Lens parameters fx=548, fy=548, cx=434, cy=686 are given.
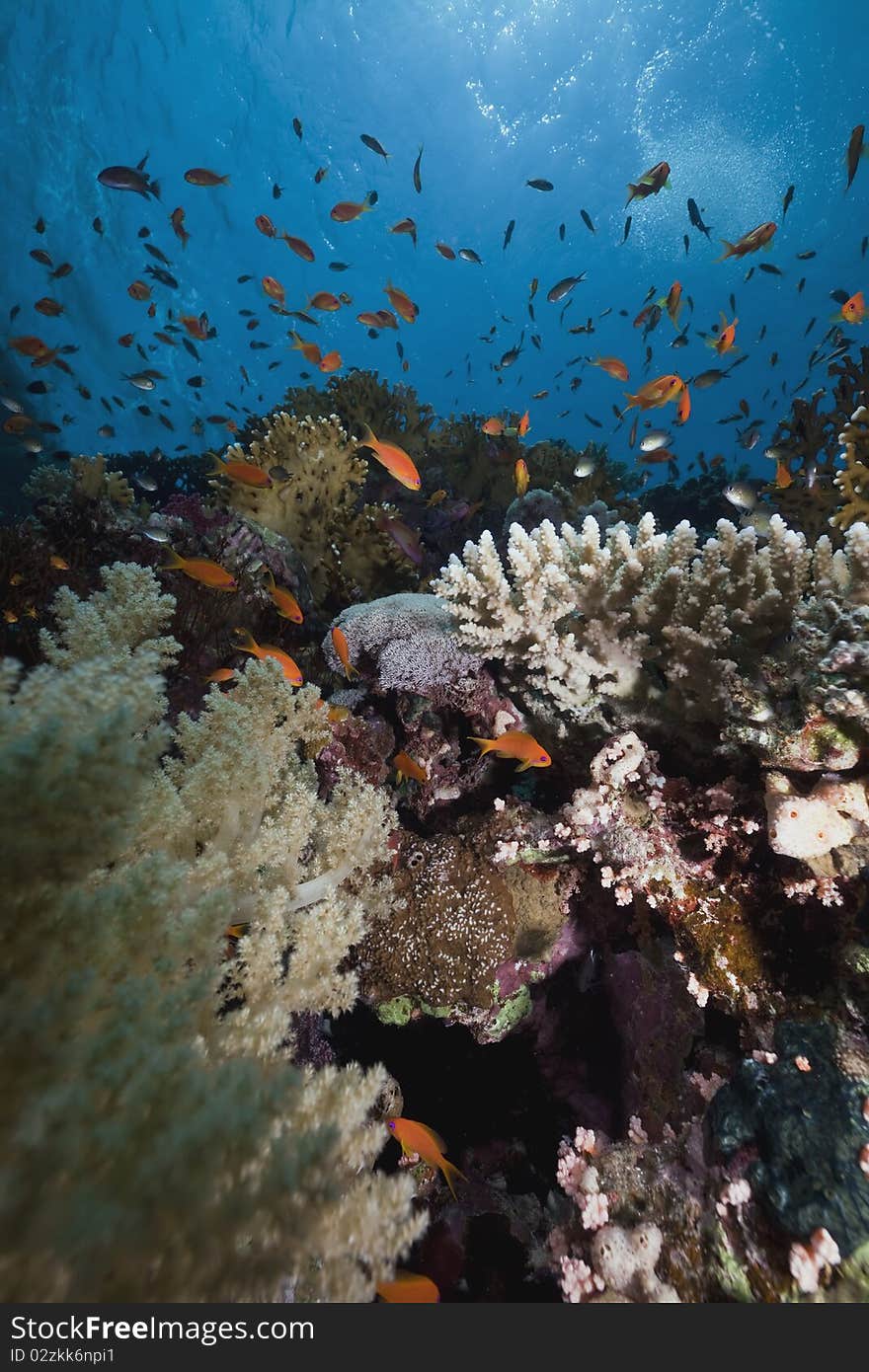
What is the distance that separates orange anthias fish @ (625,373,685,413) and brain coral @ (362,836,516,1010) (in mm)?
5015

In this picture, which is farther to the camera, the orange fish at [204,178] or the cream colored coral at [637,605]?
the orange fish at [204,178]

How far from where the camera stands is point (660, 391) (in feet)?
18.2

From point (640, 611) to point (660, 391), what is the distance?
3771mm

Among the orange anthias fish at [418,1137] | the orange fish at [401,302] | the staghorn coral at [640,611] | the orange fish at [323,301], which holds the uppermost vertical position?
the orange fish at [323,301]

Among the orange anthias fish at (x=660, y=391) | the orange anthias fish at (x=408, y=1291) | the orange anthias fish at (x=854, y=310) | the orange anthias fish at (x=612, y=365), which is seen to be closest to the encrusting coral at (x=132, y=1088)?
the orange anthias fish at (x=408, y=1291)

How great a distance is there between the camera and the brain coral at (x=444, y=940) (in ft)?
9.82

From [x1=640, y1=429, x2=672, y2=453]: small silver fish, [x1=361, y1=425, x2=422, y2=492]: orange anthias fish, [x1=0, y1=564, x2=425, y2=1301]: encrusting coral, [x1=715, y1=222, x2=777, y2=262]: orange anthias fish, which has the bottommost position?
[x1=0, y1=564, x2=425, y2=1301]: encrusting coral

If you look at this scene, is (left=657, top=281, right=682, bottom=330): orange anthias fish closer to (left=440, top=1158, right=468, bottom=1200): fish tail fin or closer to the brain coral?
the brain coral

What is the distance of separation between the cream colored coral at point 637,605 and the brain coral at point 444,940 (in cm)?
118

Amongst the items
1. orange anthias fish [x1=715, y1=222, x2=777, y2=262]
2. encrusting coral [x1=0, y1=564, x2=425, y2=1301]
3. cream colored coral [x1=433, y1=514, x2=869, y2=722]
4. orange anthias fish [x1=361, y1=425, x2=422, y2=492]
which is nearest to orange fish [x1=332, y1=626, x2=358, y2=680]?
cream colored coral [x1=433, y1=514, x2=869, y2=722]

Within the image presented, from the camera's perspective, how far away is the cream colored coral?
2.74 meters

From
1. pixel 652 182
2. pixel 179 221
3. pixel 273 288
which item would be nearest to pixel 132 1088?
pixel 652 182

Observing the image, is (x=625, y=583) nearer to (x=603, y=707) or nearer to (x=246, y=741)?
(x=603, y=707)

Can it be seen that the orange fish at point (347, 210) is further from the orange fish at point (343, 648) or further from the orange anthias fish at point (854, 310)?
the orange fish at point (343, 648)
